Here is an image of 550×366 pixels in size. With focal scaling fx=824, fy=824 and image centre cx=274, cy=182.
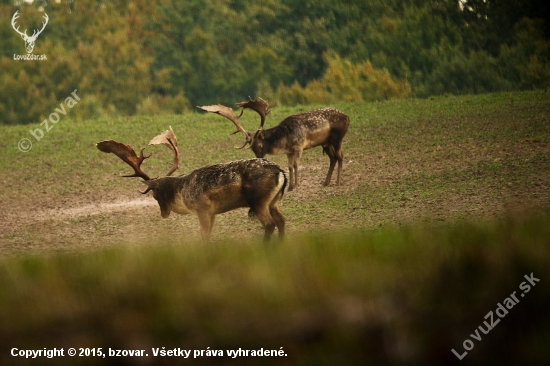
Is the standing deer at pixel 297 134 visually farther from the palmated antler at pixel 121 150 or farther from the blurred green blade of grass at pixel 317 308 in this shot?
the blurred green blade of grass at pixel 317 308

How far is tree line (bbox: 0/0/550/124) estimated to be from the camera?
39.7 meters

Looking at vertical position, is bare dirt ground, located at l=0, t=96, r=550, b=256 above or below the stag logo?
below

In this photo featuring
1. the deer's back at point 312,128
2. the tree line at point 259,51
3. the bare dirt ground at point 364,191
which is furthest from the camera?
the tree line at point 259,51

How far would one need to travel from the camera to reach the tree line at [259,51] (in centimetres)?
3969

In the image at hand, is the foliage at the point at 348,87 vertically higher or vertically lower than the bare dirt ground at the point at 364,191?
higher

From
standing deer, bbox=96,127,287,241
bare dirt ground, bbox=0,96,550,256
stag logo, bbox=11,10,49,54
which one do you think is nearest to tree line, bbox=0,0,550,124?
stag logo, bbox=11,10,49,54

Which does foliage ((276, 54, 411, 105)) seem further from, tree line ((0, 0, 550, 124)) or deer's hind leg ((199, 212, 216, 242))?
deer's hind leg ((199, 212, 216, 242))

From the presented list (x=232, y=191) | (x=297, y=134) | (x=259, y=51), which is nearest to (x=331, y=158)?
(x=297, y=134)

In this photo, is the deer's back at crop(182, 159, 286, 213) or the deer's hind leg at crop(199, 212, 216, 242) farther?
the deer's hind leg at crop(199, 212, 216, 242)

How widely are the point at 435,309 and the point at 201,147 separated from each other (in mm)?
19786

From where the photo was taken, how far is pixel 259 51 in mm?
48281

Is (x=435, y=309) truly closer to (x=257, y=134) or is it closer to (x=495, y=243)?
(x=495, y=243)

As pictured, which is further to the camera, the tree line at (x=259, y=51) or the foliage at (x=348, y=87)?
the tree line at (x=259, y=51)

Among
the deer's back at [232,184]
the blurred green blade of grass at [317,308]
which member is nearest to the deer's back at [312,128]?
the deer's back at [232,184]
